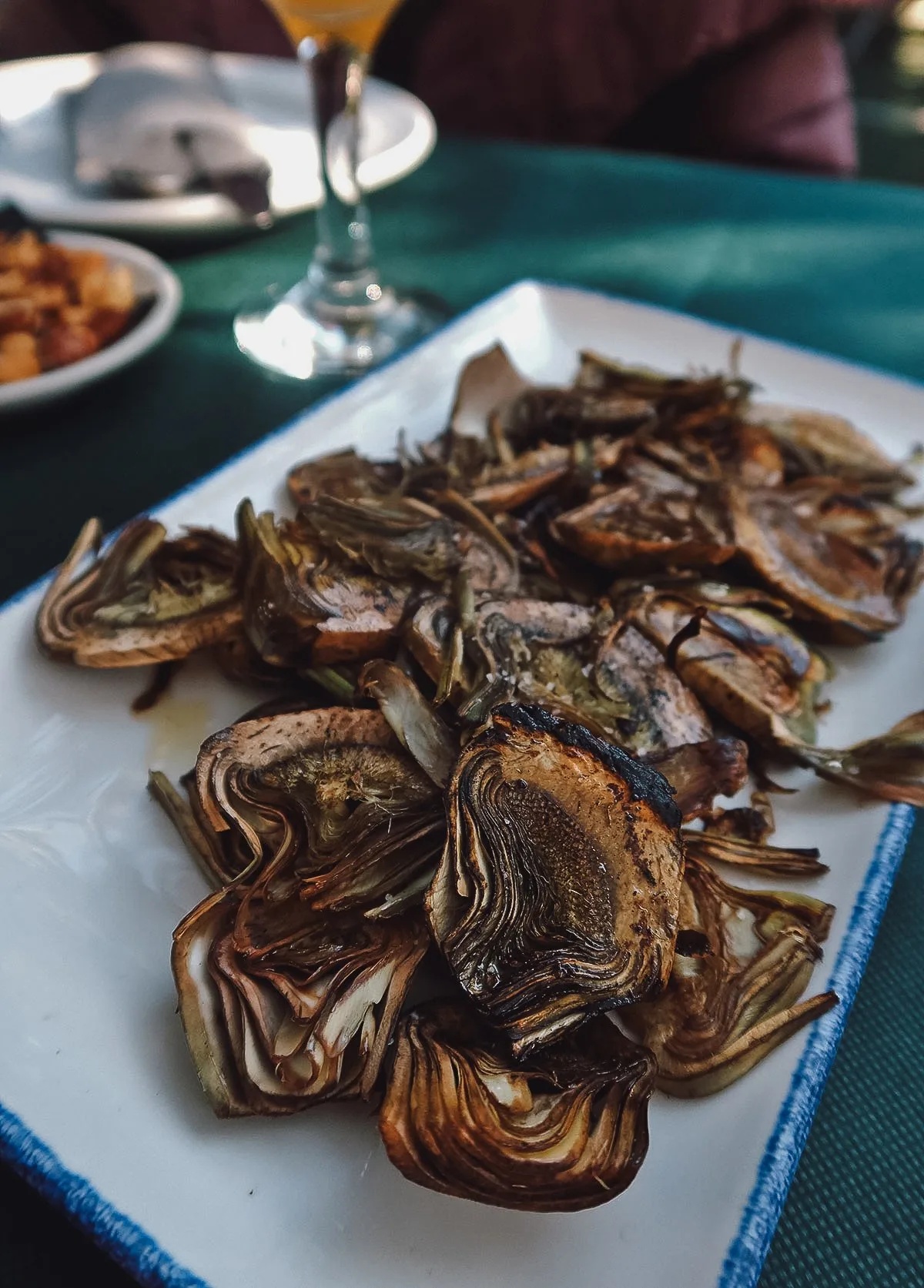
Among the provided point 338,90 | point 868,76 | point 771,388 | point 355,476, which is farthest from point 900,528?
point 868,76

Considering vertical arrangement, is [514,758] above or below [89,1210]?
above

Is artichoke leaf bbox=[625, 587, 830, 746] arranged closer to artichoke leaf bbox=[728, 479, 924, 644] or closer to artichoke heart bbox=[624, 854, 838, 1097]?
artichoke leaf bbox=[728, 479, 924, 644]

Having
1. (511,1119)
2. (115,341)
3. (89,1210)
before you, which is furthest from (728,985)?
(115,341)

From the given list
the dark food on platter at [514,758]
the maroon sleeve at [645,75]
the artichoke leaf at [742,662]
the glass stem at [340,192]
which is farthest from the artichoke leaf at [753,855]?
the maroon sleeve at [645,75]

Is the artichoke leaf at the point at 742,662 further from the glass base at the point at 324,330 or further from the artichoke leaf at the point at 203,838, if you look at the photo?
the glass base at the point at 324,330

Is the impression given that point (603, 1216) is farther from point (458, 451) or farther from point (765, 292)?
point (765, 292)

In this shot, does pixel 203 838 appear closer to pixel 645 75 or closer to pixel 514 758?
pixel 514 758

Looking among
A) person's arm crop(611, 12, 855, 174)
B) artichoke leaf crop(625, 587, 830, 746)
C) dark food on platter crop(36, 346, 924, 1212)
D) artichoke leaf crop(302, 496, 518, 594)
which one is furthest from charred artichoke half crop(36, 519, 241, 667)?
person's arm crop(611, 12, 855, 174)
